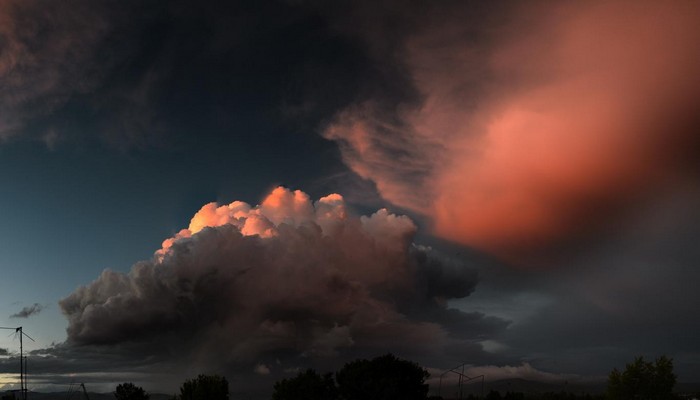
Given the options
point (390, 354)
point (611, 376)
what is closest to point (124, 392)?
point (390, 354)

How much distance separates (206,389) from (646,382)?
13045 centimetres

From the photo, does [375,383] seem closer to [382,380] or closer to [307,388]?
[382,380]

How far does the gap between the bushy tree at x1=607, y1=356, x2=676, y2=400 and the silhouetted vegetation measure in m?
75.3

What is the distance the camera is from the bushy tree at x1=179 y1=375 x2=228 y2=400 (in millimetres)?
173875

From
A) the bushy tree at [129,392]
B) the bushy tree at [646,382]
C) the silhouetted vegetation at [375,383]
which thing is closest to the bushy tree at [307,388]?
the silhouetted vegetation at [375,383]

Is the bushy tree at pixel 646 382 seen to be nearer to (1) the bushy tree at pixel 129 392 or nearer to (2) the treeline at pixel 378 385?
(2) the treeline at pixel 378 385

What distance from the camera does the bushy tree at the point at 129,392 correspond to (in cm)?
18050

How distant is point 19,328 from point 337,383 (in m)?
74.7

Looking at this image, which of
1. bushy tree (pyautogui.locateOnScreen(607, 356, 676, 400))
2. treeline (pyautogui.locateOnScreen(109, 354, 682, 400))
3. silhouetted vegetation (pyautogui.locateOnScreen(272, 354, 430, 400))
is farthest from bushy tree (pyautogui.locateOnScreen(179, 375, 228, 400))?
bushy tree (pyautogui.locateOnScreen(607, 356, 676, 400))

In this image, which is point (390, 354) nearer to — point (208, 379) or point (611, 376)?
point (208, 379)

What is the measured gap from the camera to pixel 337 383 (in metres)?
143

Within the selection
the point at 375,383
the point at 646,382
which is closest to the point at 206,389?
the point at 375,383

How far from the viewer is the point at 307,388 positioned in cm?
15200

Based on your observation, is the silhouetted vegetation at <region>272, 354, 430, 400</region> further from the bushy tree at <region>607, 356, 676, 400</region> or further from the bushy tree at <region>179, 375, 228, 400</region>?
the bushy tree at <region>607, 356, 676, 400</region>
